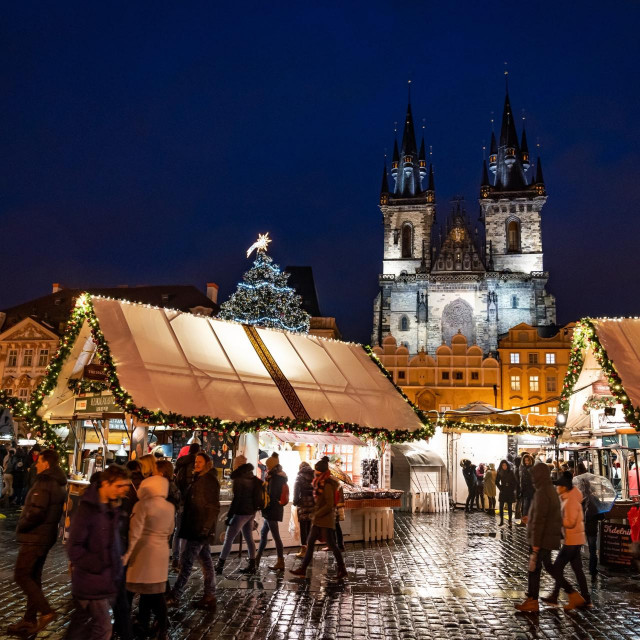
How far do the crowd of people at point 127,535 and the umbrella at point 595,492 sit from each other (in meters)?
3.74

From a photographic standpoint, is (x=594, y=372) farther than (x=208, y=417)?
Yes

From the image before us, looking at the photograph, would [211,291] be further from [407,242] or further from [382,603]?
[382,603]

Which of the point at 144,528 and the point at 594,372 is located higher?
the point at 594,372

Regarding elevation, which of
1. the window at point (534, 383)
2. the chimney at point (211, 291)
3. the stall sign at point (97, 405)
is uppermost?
the chimney at point (211, 291)

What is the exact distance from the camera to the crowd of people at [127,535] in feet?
14.4

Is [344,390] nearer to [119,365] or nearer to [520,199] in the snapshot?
[119,365]

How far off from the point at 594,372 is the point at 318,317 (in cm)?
4252

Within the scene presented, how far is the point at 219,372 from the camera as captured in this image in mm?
11711

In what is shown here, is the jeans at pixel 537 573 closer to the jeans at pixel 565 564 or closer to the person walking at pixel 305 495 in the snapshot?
the jeans at pixel 565 564

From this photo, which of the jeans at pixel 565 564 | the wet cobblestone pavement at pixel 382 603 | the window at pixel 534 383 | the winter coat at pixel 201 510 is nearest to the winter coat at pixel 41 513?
the wet cobblestone pavement at pixel 382 603

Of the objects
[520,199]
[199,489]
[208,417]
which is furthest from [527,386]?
[199,489]

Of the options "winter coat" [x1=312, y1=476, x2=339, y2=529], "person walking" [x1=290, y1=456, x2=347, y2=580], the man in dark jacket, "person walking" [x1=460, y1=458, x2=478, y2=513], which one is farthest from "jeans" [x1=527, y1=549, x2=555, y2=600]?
"person walking" [x1=460, y1=458, x2=478, y2=513]

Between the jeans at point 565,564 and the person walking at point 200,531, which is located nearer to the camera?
the person walking at point 200,531

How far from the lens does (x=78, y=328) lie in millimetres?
11570
